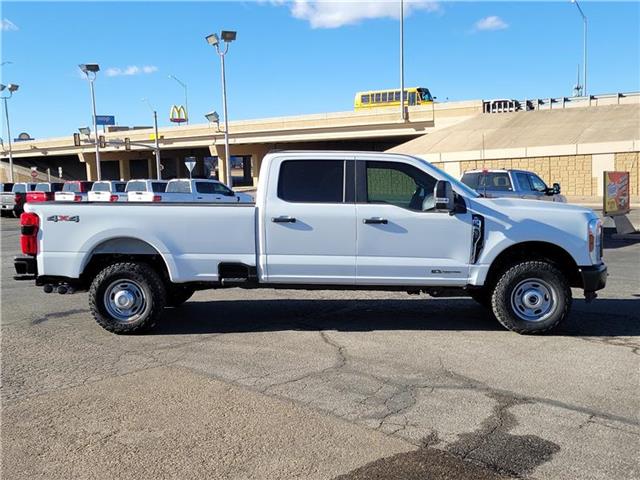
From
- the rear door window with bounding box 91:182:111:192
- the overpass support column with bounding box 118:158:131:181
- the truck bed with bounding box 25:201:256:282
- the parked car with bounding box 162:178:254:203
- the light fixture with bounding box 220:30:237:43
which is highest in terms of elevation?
the light fixture with bounding box 220:30:237:43

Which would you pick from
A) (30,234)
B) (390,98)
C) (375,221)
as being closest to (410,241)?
(375,221)

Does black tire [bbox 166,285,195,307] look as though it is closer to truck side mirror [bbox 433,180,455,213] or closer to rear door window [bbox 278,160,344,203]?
rear door window [bbox 278,160,344,203]

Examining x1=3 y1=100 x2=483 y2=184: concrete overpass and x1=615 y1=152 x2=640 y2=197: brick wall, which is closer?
x1=615 y1=152 x2=640 y2=197: brick wall

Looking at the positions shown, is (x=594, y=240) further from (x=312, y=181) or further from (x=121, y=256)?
(x=121, y=256)

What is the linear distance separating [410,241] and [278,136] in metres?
58.9

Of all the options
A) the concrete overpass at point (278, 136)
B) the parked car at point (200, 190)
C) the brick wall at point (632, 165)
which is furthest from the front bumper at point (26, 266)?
the concrete overpass at point (278, 136)

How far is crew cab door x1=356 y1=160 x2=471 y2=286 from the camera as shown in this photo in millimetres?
6691

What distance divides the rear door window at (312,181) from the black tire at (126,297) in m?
1.82

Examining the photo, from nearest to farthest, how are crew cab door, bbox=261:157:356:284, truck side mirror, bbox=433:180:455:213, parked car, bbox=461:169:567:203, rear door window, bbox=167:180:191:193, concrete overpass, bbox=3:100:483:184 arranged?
1. truck side mirror, bbox=433:180:455:213
2. crew cab door, bbox=261:157:356:284
3. parked car, bbox=461:169:567:203
4. rear door window, bbox=167:180:191:193
5. concrete overpass, bbox=3:100:483:184

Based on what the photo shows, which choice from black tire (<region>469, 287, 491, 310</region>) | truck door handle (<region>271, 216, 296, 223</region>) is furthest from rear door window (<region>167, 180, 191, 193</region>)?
black tire (<region>469, 287, 491, 310</region>)

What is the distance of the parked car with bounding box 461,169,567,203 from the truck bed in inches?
389

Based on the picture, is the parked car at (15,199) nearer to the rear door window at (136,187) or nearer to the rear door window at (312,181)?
the rear door window at (136,187)

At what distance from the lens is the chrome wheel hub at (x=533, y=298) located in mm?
6770

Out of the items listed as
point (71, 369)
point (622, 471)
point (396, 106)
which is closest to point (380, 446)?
point (622, 471)
